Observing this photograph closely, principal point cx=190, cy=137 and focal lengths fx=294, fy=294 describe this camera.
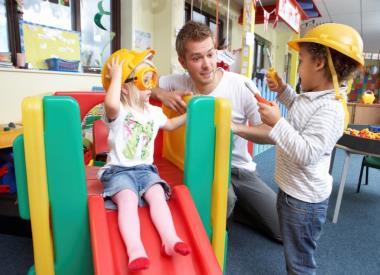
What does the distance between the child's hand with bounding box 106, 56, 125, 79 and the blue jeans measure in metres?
0.76

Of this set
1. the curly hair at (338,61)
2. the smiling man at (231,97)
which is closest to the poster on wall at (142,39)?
the smiling man at (231,97)

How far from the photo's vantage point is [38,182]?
2.89 ft

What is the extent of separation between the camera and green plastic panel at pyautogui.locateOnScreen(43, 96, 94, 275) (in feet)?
2.87

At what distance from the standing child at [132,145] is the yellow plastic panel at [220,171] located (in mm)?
193

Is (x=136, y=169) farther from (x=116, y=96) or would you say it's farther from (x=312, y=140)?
(x=312, y=140)

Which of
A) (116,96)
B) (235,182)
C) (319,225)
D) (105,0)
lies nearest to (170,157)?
(235,182)

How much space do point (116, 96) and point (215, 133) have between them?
38 cm

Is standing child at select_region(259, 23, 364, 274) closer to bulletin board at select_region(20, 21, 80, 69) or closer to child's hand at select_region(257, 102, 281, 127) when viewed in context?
child's hand at select_region(257, 102, 281, 127)

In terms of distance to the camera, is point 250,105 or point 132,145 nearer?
point 132,145

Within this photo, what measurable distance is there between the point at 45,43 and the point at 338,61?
2427 millimetres

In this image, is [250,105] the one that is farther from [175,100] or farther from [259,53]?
[259,53]

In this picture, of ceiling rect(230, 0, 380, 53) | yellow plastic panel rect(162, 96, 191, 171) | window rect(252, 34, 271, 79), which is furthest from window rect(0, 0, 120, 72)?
window rect(252, 34, 271, 79)

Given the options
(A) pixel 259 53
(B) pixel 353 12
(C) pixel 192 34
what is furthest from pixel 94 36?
(B) pixel 353 12

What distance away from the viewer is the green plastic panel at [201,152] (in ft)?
3.42
